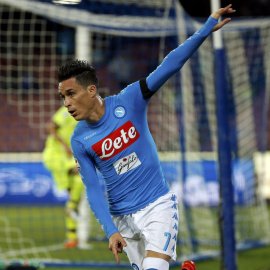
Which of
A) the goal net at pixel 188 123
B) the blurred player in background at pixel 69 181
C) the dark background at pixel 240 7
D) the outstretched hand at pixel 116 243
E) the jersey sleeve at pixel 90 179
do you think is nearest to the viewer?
the outstretched hand at pixel 116 243

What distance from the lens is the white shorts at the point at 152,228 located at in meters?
3.64

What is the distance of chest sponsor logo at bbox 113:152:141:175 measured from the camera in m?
3.72

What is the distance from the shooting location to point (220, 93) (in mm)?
5609

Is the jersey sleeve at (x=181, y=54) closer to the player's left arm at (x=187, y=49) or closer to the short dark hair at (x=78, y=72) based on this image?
the player's left arm at (x=187, y=49)

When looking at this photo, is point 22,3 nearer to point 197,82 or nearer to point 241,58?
point 197,82

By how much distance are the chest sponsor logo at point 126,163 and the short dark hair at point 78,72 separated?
504 mm

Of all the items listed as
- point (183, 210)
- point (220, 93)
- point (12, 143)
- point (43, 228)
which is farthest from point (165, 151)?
point (12, 143)

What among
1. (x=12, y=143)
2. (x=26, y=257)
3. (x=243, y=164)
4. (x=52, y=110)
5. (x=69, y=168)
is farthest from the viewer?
(x=12, y=143)

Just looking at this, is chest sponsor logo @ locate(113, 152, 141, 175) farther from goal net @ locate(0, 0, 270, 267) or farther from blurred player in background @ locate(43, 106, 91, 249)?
blurred player in background @ locate(43, 106, 91, 249)

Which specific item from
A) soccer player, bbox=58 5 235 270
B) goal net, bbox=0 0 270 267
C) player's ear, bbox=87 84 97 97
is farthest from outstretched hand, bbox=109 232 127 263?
goal net, bbox=0 0 270 267

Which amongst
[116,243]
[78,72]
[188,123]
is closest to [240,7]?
[188,123]

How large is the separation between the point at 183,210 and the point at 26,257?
6.92 feet

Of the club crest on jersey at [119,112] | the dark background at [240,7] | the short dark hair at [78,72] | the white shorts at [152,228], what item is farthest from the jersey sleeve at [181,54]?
the dark background at [240,7]

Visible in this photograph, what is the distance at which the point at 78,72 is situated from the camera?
3607 mm
